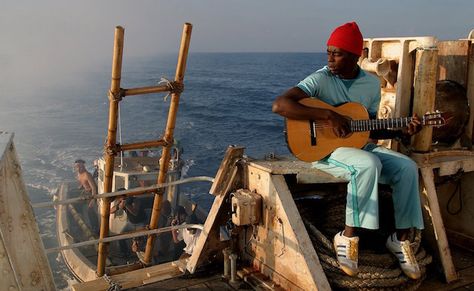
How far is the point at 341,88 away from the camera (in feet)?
14.1

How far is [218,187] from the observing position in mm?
4594

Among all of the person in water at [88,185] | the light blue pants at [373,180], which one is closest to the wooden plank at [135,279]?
the light blue pants at [373,180]

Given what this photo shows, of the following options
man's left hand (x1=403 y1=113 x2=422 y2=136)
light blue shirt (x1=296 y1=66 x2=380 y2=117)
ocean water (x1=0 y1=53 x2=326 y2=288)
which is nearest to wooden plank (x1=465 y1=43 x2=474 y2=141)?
man's left hand (x1=403 y1=113 x2=422 y2=136)

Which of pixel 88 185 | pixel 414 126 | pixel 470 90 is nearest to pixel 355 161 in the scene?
pixel 414 126

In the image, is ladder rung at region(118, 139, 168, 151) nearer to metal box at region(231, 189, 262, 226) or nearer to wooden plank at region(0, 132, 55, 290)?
metal box at region(231, 189, 262, 226)

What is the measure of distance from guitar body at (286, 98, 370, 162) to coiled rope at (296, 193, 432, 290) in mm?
584

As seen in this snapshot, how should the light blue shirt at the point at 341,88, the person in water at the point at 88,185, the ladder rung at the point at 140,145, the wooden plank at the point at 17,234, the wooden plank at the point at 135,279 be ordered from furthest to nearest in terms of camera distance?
the person in water at the point at 88,185, the ladder rung at the point at 140,145, the wooden plank at the point at 135,279, the light blue shirt at the point at 341,88, the wooden plank at the point at 17,234

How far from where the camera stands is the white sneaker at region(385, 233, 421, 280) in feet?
13.0

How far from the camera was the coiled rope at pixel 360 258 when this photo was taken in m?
3.85

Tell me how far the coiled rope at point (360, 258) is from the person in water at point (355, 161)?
0.27 feet

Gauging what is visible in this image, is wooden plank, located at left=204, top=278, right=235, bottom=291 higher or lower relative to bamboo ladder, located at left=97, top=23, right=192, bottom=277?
lower

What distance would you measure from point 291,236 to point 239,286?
0.79 meters

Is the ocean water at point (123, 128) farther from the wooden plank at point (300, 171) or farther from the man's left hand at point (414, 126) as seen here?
the man's left hand at point (414, 126)

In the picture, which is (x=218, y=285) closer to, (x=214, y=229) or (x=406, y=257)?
(x=214, y=229)
